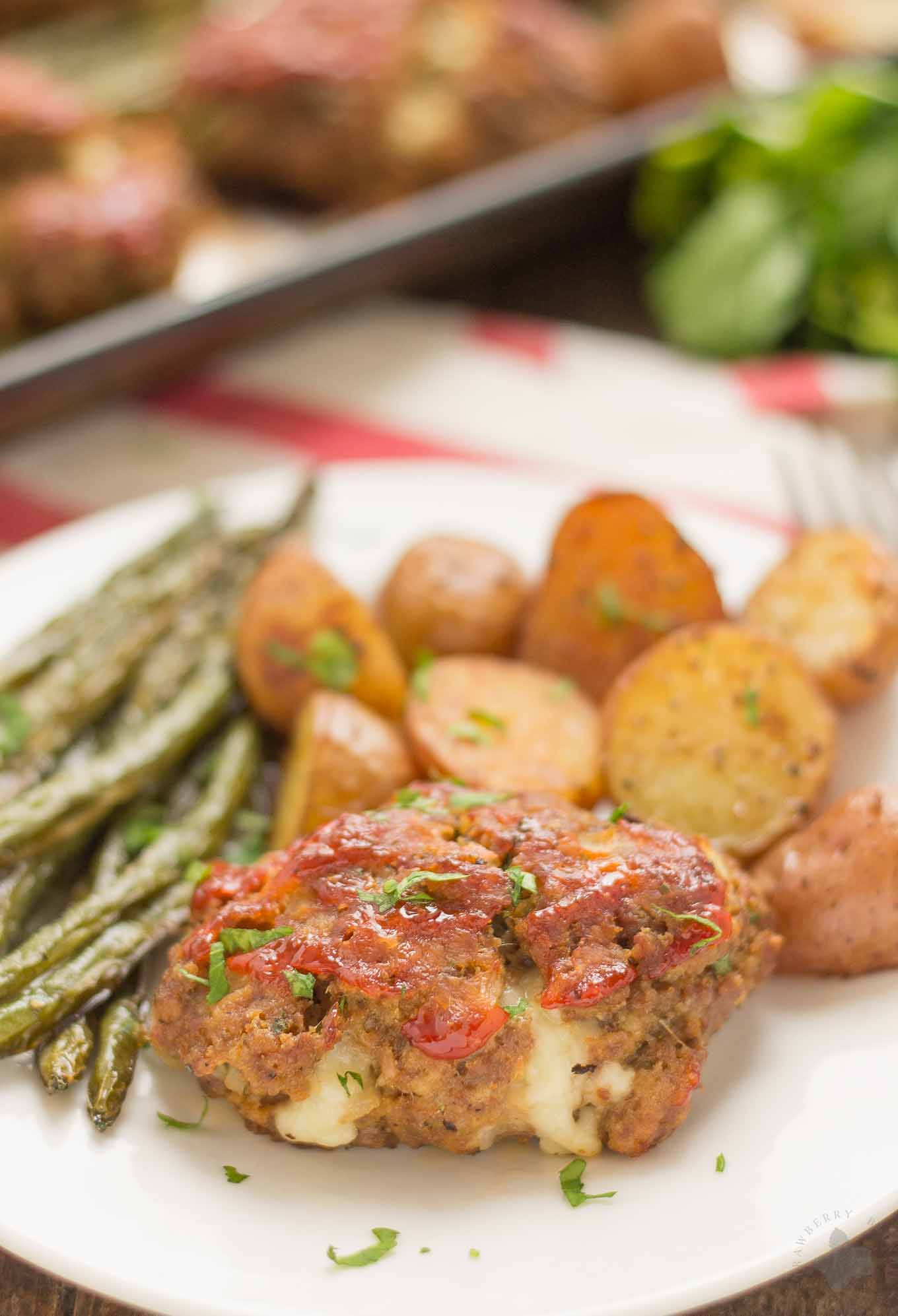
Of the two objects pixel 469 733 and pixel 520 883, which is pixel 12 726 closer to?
pixel 469 733

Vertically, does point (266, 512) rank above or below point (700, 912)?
above

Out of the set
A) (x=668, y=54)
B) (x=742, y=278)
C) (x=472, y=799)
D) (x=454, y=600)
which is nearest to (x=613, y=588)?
(x=454, y=600)

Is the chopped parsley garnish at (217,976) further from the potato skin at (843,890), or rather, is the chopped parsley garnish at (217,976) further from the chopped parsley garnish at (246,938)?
the potato skin at (843,890)

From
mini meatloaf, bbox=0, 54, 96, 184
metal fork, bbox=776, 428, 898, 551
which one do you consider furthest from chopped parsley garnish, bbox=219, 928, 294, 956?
mini meatloaf, bbox=0, 54, 96, 184

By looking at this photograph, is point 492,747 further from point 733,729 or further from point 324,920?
point 324,920

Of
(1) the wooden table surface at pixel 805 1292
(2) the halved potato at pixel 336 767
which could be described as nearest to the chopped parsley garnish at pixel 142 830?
(2) the halved potato at pixel 336 767

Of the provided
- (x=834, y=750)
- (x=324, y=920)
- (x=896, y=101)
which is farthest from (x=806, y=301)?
(x=324, y=920)
